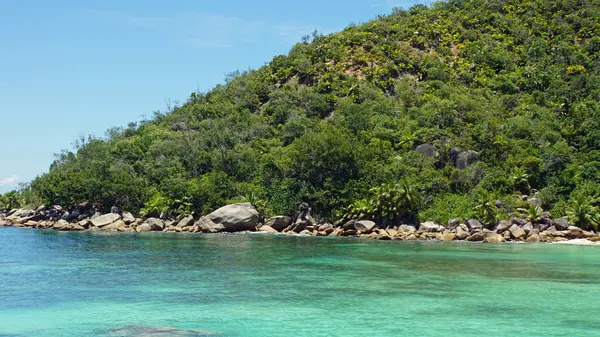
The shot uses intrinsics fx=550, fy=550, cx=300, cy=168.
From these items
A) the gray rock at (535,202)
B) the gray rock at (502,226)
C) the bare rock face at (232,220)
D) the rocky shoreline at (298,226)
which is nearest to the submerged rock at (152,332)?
the rocky shoreline at (298,226)

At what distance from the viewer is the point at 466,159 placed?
215 feet

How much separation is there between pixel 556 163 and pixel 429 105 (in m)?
22.9

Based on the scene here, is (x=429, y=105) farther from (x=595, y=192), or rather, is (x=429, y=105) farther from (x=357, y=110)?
(x=595, y=192)

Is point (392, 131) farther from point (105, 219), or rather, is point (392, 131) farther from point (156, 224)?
point (105, 219)

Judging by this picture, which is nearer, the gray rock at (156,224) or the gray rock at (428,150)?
the gray rock at (156,224)

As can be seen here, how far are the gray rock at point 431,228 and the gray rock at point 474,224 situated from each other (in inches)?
104

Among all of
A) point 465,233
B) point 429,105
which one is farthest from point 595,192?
point 429,105

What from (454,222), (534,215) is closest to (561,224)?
(534,215)

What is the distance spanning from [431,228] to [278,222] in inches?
663

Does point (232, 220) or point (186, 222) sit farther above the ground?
point (232, 220)

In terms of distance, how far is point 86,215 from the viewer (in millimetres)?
70812

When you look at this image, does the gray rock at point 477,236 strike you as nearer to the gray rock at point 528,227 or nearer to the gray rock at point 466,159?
the gray rock at point 528,227

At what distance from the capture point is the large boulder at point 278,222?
61.4 m

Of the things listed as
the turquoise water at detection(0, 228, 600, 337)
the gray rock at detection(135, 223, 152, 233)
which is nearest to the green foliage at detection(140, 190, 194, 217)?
the gray rock at detection(135, 223, 152, 233)
